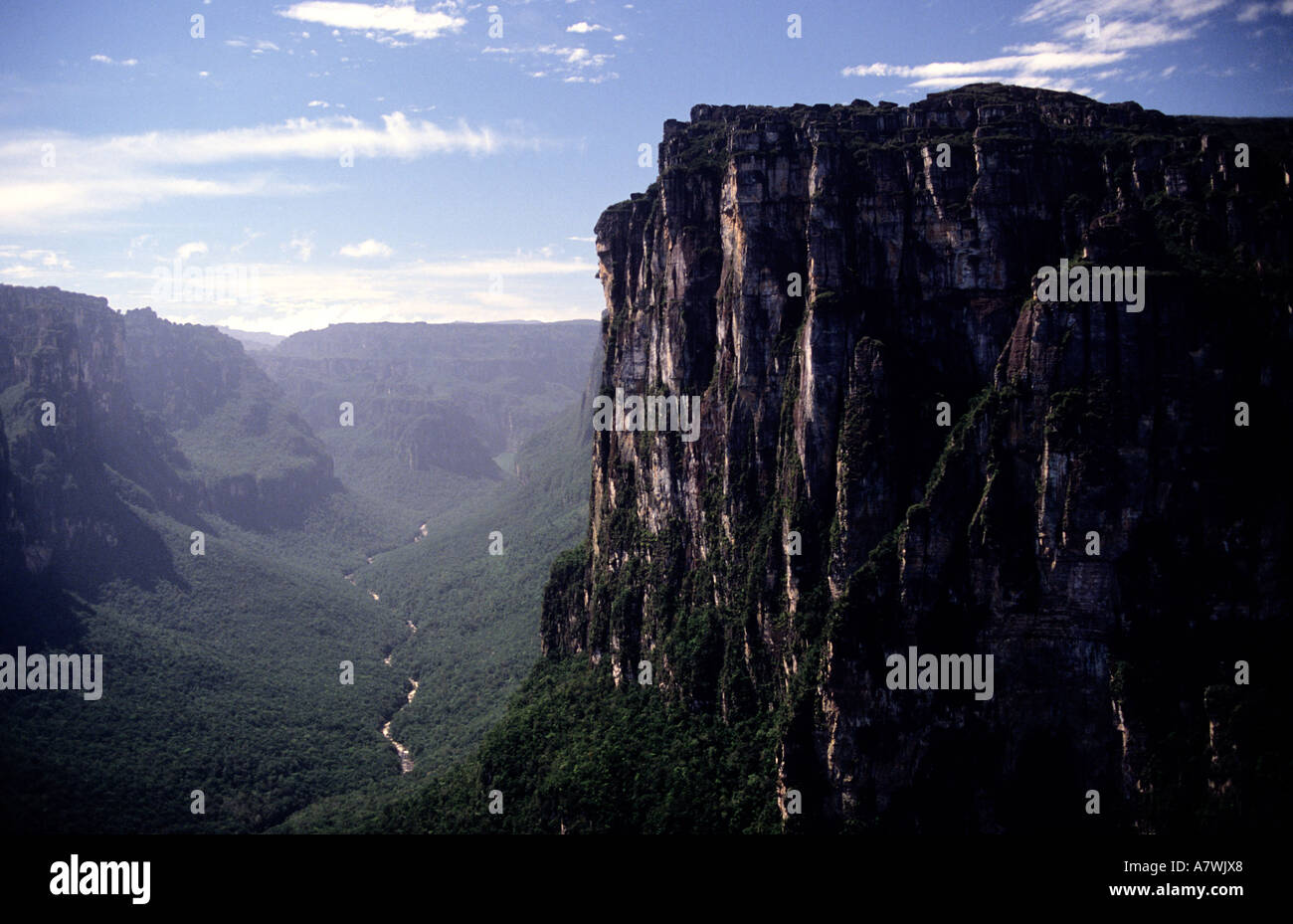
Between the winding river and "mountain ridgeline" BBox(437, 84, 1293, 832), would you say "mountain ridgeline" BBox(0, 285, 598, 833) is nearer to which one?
the winding river

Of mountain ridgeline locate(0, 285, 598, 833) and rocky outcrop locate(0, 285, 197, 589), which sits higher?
rocky outcrop locate(0, 285, 197, 589)

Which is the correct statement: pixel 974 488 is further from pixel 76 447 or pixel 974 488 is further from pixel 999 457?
pixel 76 447

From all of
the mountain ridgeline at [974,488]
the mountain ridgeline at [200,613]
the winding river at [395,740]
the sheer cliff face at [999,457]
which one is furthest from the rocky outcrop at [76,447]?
the sheer cliff face at [999,457]

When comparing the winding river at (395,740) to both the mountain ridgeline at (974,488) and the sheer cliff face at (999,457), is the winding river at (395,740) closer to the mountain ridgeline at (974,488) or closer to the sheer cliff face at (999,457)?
the mountain ridgeline at (974,488)

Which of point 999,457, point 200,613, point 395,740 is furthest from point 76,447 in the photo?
point 999,457

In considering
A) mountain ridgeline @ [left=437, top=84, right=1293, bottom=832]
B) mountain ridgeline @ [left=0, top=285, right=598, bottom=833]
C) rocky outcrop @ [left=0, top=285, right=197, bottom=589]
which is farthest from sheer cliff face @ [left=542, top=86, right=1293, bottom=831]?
rocky outcrop @ [left=0, top=285, right=197, bottom=589]

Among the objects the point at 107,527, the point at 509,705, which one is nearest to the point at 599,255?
the point at 509,705

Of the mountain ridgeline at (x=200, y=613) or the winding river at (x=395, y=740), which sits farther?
the winding river at (x=395, y=740)
